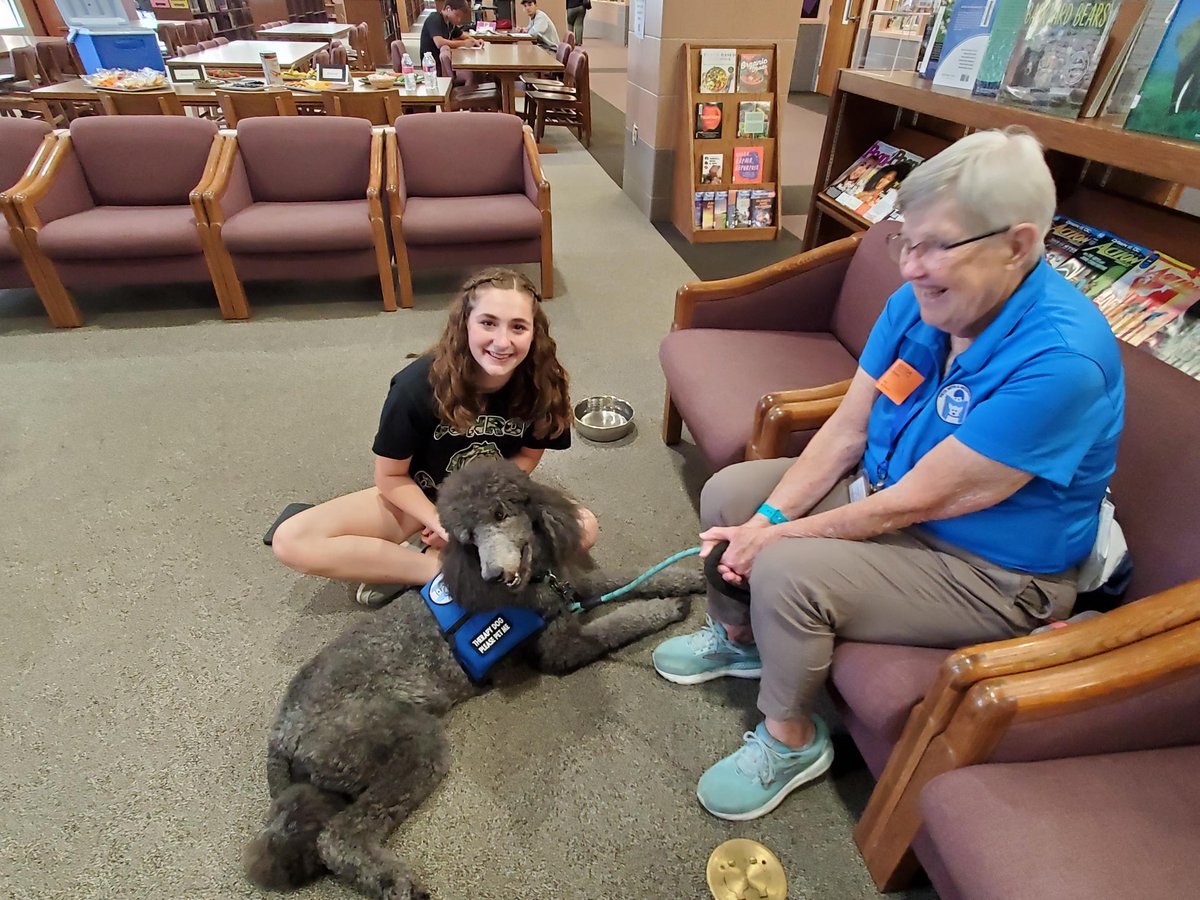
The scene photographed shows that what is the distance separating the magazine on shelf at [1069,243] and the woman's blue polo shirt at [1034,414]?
2.63 feet

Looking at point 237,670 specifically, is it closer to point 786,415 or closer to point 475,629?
point 475,629

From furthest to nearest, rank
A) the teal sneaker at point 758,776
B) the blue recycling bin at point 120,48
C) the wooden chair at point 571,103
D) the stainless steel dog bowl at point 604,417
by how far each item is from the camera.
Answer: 1. the wooden chair at point 571,103
2. the blue recycling bin at point 120,48
3. the stainless steel dog bowl at point 604,417
4. the teal sneaker at point 758,776

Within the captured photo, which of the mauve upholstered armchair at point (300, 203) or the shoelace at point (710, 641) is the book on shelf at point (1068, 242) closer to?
the shoelace at point (710, 641)

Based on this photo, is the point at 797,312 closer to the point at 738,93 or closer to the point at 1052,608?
the point at 1052,608

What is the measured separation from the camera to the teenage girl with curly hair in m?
1.51

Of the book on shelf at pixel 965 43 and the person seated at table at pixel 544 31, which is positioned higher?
the book on shelf at pixel 965 43

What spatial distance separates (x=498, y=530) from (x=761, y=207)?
3887 millimetres

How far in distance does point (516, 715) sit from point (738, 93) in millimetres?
4119

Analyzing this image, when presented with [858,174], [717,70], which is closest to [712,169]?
[717,70]

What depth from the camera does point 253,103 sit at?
15.6ft

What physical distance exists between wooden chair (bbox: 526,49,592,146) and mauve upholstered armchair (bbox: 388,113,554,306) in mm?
3177

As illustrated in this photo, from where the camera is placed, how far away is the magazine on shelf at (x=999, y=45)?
1.78 meters

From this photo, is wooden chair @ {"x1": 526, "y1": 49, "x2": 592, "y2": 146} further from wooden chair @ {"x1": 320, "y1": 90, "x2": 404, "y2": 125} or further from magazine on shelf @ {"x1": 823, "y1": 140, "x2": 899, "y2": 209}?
magazine on shelf @ {"x1": 823, "y1": 140, "x2": 899, "y2": 209}

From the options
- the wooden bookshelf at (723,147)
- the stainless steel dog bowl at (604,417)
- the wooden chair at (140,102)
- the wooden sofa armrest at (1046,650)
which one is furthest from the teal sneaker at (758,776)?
the wooden chair at (140,102)
